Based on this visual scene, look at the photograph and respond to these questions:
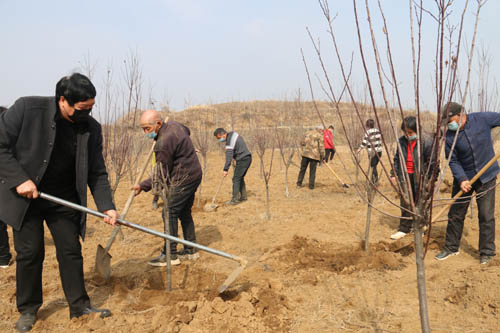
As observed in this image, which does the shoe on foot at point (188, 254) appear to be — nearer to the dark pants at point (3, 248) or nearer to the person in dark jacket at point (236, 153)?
the dark pants at point (3, 248)

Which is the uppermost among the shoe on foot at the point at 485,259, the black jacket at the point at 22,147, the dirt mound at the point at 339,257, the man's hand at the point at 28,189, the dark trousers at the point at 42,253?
the black jacket at the point at 22,147

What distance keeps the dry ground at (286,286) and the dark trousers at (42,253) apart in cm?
19

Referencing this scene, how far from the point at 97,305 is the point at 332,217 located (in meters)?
3.82

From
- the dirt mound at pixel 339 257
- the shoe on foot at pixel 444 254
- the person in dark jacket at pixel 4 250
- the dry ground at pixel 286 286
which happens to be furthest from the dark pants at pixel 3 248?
the shoe on foot at pixel 444 254

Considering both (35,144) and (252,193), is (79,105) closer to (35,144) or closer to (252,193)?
(35,144)

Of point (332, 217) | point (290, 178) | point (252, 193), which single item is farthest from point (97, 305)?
point (290, 178)

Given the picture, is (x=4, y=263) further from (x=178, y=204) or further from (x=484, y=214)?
(x=484, y=214)

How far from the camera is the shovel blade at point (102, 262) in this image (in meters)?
3.33

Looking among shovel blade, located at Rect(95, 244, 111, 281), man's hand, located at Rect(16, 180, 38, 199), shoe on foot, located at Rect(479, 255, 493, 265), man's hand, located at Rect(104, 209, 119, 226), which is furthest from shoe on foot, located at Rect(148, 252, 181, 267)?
shoe on foot, located at Rect(479, 255, 493, 265)

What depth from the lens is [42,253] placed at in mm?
2654

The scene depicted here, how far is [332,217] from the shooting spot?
19.1ft

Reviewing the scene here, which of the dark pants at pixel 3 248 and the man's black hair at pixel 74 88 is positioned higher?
the man's black hair at pixel 74 88

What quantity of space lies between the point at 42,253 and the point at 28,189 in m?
0.56

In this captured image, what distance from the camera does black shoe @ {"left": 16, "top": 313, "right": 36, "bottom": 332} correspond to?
262cm
